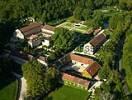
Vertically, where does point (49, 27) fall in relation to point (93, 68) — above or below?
above

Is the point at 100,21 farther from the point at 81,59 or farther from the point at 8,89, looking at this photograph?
the point at 8,89

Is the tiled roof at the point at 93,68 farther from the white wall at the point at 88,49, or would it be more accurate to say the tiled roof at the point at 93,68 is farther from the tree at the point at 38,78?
the white wall at the point at 88,49

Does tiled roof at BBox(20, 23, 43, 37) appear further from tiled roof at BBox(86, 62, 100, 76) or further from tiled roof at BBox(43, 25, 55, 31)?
tiled roof at BBox(86, 62, 100, 76)

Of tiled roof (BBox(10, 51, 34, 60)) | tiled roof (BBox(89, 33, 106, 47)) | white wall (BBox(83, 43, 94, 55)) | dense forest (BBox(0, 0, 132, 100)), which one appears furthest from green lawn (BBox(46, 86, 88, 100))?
tiled roof (BBox(89, 33, 106, 47))

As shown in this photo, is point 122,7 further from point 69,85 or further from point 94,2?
point 69,85

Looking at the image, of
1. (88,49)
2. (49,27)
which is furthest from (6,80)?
(49,27)

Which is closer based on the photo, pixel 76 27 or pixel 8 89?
pixel 8 89
